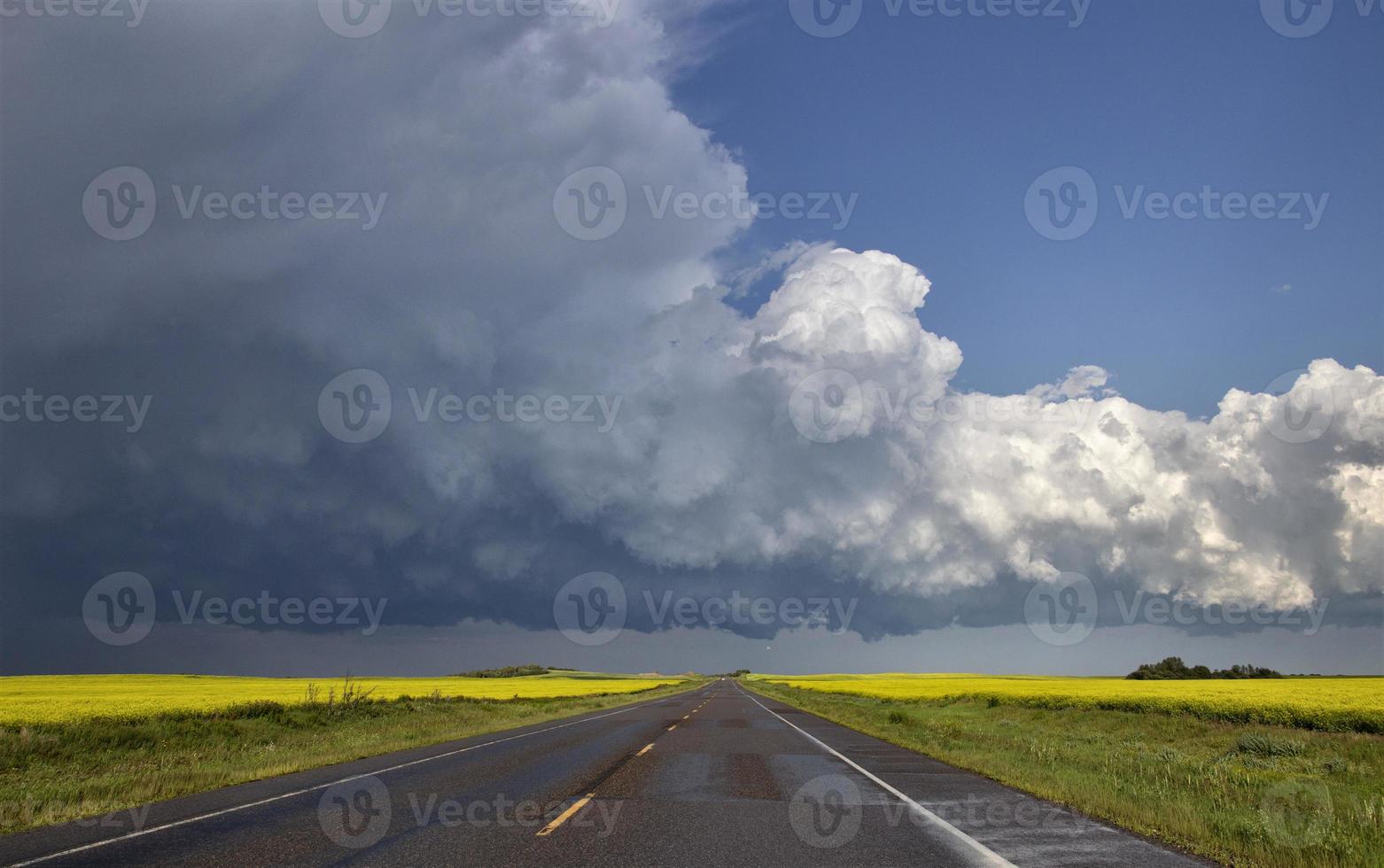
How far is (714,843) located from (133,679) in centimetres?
8367

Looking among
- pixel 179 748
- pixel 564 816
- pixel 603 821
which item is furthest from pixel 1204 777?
pixel 179 748

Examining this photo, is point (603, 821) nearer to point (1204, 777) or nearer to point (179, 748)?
point (1204, 777)

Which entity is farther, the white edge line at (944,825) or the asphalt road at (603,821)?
the asphalt road at (603,821)

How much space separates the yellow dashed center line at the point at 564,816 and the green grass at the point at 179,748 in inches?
236

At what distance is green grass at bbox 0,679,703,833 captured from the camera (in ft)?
38.8

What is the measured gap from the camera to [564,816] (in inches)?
385

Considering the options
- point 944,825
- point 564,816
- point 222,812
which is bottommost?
point 222,812

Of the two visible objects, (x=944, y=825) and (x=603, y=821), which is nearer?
(x=944, y=825)

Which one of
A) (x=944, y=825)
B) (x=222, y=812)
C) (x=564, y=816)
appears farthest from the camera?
(x=222, y=812)

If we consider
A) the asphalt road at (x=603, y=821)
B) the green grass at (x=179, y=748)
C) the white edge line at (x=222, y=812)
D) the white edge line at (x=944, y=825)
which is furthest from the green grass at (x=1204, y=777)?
the green grass at (x=179, y=748)

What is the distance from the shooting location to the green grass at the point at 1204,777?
8367mm

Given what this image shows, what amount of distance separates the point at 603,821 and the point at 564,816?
0.56 metres

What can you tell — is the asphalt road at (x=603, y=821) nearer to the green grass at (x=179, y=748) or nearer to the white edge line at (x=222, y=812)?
the white edge line at (x=222, y=812)

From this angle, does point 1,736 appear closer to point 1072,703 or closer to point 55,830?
point 55,830
